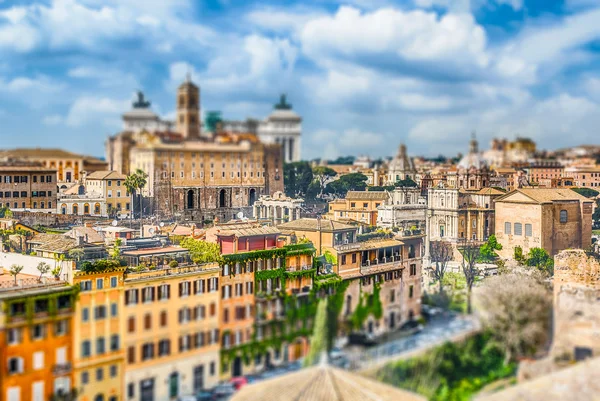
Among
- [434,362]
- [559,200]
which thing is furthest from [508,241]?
[434,362]

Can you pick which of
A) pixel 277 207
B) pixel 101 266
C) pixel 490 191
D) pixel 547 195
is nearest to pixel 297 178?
pixel 277 207

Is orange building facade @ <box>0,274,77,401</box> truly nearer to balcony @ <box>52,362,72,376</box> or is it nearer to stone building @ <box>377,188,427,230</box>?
balcony @ <box>52,362,72,376</box>

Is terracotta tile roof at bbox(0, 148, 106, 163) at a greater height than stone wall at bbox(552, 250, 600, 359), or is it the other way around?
terracotta tile roof at bbox(0, 148, 106, 163)

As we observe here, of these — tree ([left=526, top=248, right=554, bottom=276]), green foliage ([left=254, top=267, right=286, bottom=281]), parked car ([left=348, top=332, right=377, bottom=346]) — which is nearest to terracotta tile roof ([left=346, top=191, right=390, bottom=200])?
tree ([left=526, top=248, right=554, bottom=276])

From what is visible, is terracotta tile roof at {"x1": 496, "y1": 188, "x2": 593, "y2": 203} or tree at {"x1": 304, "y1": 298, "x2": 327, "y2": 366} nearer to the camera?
tree at {"x1": 304, "y1": 298, "x2": 327, "y2": 366}

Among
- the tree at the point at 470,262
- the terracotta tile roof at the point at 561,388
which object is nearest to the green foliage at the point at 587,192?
the tree at the point at 470,262
